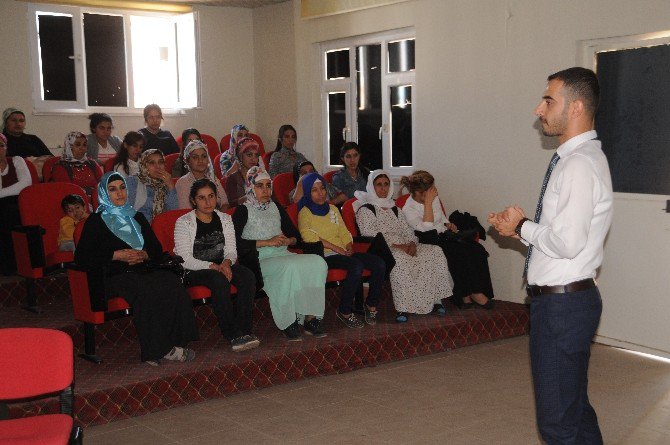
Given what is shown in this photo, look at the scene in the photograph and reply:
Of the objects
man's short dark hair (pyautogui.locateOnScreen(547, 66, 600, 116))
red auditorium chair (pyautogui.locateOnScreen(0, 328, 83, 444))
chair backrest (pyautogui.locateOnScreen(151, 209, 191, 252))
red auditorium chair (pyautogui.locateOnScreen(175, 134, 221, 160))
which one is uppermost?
man's short dark hair (pyautogui.locateOnScreen(547, 66, 600, 116))

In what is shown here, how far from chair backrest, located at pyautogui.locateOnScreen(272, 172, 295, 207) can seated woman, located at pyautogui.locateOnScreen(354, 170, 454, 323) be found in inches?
37.9

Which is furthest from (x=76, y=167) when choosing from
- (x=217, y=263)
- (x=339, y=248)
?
(x=339, y=248)

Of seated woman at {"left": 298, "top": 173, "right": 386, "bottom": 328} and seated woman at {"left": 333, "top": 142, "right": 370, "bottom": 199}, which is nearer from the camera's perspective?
seated woman at {"left": 298, "top": 173, "right": 386, "bottom": 328}

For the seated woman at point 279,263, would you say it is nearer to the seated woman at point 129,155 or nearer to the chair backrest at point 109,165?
the seated woman at point 129,155

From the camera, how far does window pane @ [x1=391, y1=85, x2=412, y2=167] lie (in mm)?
7351

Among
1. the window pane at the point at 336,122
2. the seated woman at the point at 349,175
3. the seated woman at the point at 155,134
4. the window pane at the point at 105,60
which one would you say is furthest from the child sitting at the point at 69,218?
the window pane at the point at 105,60

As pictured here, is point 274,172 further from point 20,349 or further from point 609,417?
point 20,349

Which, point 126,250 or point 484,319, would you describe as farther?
point 484,319

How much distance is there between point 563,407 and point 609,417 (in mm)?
1788

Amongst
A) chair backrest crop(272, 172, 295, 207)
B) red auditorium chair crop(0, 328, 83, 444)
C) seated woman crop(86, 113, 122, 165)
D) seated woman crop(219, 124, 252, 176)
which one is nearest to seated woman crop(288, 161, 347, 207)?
chair backrest crop(272, 172, 295, 207)

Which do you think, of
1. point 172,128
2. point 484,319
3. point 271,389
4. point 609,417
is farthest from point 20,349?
point 172,128

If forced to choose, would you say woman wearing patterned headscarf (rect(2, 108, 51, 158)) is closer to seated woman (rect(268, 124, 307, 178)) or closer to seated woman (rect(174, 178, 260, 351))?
seated woman (rect(268, 124, 307, 178))

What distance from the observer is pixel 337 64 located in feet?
26.7

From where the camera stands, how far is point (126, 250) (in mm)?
4613
